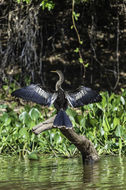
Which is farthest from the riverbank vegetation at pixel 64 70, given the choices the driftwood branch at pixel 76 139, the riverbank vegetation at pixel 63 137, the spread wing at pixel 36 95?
the spread wing at pixel 36 95

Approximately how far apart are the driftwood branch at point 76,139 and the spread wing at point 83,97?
1.07 feet

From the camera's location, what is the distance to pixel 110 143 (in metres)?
6.48

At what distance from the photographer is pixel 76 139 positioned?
17.5 ft

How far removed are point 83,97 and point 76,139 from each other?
1.72 feet

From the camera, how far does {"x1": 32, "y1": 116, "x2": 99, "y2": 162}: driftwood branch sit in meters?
5.18

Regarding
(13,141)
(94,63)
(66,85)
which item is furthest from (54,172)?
(94,63)

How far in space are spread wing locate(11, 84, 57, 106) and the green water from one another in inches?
32.4

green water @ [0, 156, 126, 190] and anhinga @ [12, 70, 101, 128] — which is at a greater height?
anhinga @ [12, 70, 101, 128]

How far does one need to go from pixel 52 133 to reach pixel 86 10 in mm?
5361

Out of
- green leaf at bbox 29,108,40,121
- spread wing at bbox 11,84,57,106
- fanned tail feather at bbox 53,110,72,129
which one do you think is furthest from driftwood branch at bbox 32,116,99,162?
green leaf at bbox 29,108,40,121

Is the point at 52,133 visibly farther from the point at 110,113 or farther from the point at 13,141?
the point at 110,113

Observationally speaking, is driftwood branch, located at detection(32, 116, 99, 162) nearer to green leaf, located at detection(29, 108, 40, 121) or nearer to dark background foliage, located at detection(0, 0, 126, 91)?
green leaf, located at detection(29, 108, 40, 121)

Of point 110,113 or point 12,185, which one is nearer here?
point 12,185

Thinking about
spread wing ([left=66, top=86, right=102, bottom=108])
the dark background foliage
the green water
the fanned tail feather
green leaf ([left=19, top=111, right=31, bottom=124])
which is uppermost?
the dark background foliage
